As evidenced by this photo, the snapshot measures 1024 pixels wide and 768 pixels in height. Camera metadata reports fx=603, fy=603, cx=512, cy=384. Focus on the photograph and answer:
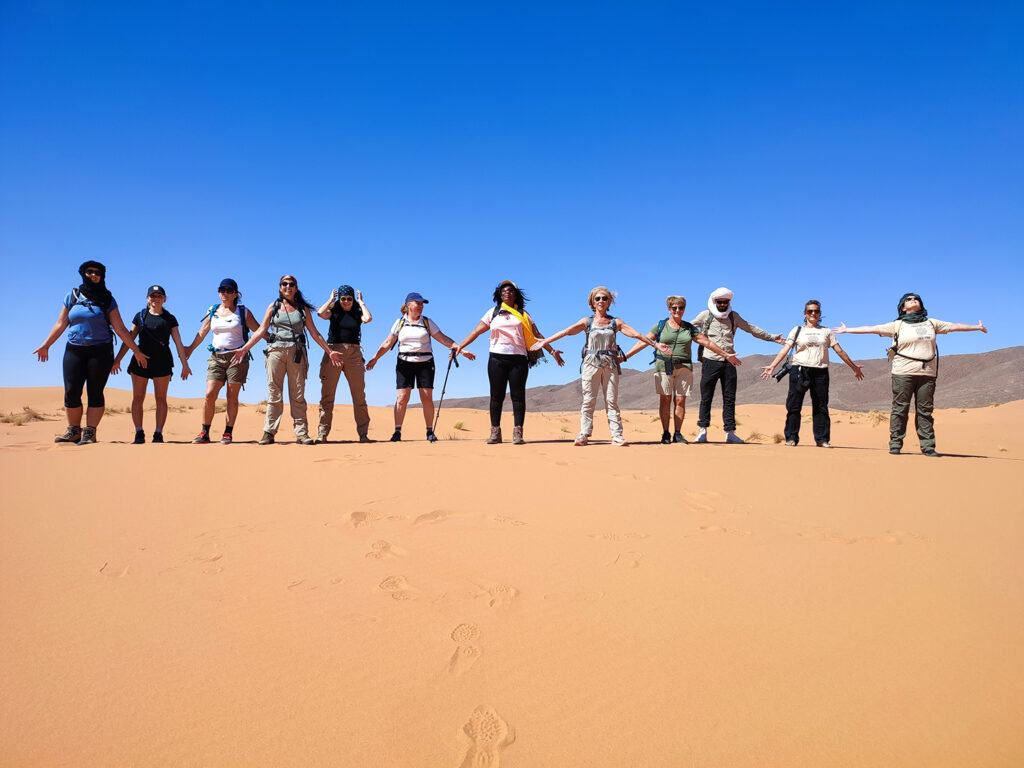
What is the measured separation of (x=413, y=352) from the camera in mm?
8242

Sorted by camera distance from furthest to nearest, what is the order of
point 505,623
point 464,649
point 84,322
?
→ point 84,322 → point 505,623 → point 464,649

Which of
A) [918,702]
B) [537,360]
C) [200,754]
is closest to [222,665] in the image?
[200,754]

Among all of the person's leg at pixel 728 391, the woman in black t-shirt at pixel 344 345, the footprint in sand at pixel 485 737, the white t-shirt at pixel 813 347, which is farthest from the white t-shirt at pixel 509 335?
the footprint in sand at pixel 485 737

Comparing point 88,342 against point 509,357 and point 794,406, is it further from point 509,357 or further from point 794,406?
point 794,406

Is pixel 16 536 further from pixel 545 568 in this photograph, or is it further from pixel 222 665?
pixel 545 568

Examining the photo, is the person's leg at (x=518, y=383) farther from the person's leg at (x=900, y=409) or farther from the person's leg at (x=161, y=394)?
the person's leg at (x=900, y=409)

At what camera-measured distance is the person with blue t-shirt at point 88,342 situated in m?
7.52

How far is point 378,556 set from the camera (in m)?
3.55

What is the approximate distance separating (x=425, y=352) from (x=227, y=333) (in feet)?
8.76

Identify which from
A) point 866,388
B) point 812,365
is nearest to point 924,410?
point 812,365

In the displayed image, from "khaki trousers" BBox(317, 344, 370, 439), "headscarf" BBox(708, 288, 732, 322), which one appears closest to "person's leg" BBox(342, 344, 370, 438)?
"khaki trousers" BBox(317, 344, 370, 439)

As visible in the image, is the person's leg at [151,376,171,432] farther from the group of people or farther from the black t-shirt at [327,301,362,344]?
the black t-shirt at [327,301,362,344]

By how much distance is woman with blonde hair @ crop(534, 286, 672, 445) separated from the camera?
25.6 ft

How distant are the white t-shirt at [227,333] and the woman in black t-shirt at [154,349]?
26.5 inches
